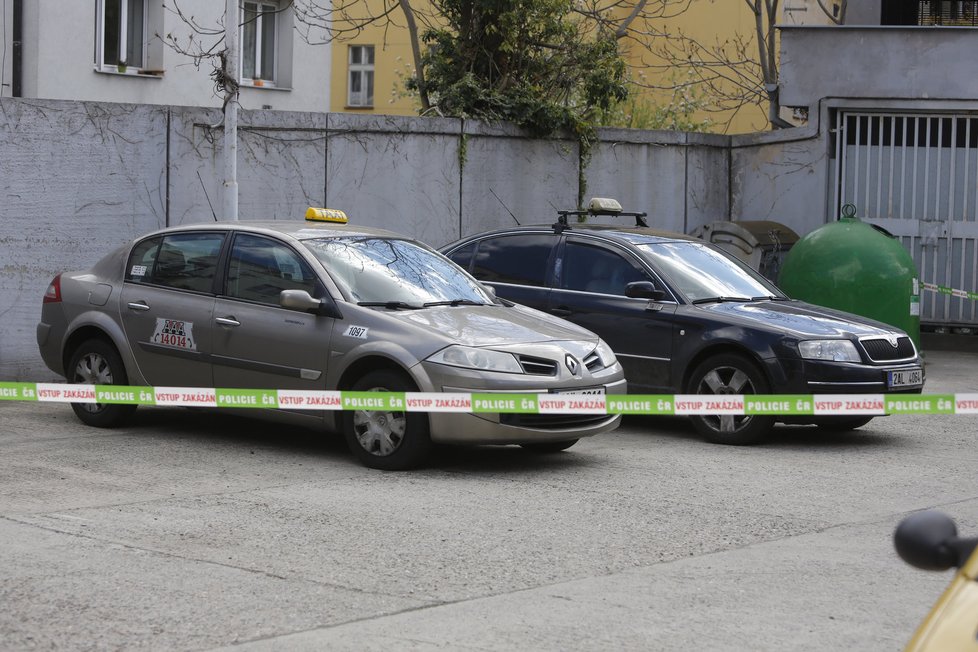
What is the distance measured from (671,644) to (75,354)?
640 cm

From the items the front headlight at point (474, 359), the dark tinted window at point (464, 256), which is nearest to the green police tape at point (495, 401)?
the front headlight at point (474, 359)

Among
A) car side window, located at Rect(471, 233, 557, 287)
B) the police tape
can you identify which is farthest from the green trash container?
car side window, located at Rect(471, 233, 557, 287)

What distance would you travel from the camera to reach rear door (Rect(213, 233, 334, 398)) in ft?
30.2

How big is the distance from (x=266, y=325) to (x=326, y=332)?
0.52m

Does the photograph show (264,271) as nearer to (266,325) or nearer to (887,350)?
(266,325)

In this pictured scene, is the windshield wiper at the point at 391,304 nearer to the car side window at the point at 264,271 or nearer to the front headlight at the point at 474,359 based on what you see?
the car side window at the point at 264,271

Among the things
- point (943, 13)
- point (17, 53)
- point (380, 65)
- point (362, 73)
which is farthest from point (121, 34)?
point (362, 73)

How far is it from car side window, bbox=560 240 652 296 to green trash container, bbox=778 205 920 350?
4.08 meters

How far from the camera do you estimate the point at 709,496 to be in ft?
27.4

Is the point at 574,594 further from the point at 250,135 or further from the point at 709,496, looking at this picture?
the point at 250,135

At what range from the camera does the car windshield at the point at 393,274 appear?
30.9 feet

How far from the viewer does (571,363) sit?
9.02 m

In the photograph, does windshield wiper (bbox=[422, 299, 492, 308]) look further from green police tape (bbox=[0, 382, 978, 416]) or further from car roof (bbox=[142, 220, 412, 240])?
green police tape (bbox=[0, 382, 978, 416])

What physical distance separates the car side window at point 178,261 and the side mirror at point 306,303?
36.7 inches
